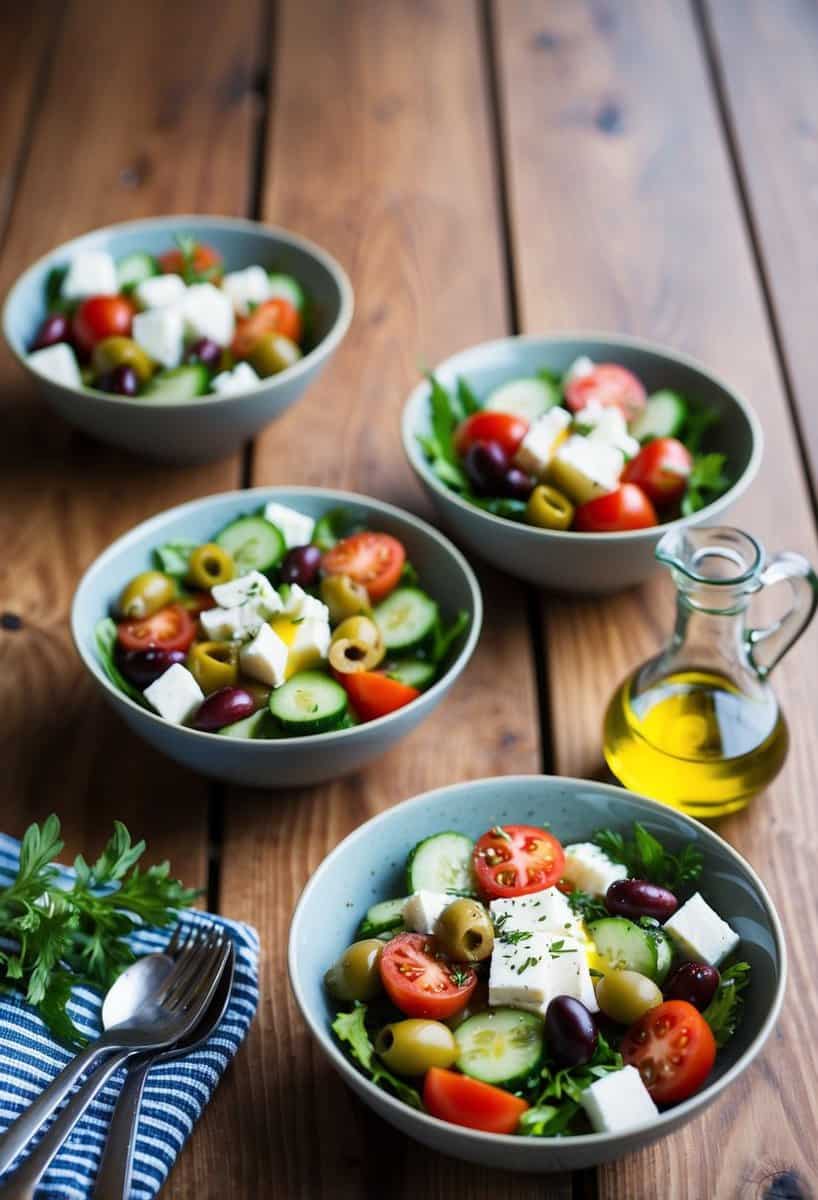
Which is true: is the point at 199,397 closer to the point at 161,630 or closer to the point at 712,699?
the point at 161,630

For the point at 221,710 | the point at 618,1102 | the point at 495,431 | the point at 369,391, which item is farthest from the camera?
the point at 369,391

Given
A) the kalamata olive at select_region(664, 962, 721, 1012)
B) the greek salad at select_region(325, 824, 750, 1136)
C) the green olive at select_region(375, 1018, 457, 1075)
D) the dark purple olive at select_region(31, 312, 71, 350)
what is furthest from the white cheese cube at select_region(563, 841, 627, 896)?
the dark purple olive at select_region(31, 312, 71, 350)

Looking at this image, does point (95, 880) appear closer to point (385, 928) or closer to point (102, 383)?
point (385, 928)

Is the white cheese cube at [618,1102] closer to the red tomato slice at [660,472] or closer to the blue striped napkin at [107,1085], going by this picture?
the blue striped napkin at [107,1085]

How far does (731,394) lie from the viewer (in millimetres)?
1844

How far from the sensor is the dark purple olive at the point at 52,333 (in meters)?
1.95

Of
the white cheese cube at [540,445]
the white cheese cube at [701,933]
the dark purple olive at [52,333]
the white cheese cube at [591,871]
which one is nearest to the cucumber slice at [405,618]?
the white cheese cube at [540,445]

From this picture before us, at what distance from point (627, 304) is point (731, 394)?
1.46ft

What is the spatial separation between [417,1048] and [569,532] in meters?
0.71

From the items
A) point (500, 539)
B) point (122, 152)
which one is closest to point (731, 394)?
point (500, 539)

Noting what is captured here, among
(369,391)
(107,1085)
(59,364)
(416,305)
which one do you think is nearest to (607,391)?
(369,391)

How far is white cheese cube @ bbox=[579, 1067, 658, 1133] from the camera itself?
3.44ft

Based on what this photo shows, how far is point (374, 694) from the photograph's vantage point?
1449 mm

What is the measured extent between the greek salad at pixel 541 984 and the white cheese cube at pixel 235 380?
0.78 meters
